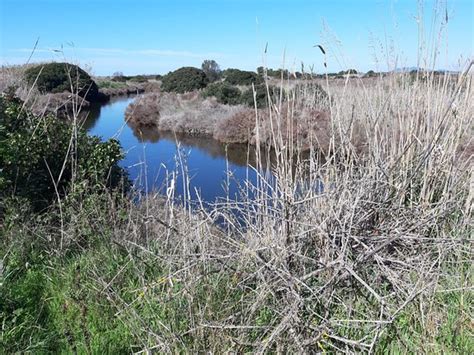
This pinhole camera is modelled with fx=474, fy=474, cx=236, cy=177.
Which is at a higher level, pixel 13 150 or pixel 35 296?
pixel 13 150

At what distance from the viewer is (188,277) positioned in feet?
7.88

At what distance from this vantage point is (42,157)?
5.02 meters

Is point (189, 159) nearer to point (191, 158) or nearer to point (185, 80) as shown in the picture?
point (191, 158)

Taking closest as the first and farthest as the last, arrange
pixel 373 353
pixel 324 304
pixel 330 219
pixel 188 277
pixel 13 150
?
pixel 373 353 → pixel 324 304 → pixel 188 277 → pixel 330 219 → pixel 13 150

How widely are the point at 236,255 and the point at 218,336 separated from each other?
430mm

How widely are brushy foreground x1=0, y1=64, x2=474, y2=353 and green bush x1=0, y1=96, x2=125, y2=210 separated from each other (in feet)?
3.84

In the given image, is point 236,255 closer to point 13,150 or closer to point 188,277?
point 188,277

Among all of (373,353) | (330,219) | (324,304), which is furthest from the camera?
(330,219)

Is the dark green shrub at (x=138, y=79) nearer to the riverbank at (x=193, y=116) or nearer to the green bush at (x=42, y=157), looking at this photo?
the riverbank at (x=193, y=116)

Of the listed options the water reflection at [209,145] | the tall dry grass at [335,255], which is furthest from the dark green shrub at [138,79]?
the tall dry grass at [335,255]

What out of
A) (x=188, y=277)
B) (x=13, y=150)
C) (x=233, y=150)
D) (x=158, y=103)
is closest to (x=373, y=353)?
(x=188, y=277)

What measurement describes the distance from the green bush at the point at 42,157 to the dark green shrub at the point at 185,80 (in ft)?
77.9

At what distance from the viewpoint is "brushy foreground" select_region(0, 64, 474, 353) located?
2.15m

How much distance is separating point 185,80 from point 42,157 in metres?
25.3
